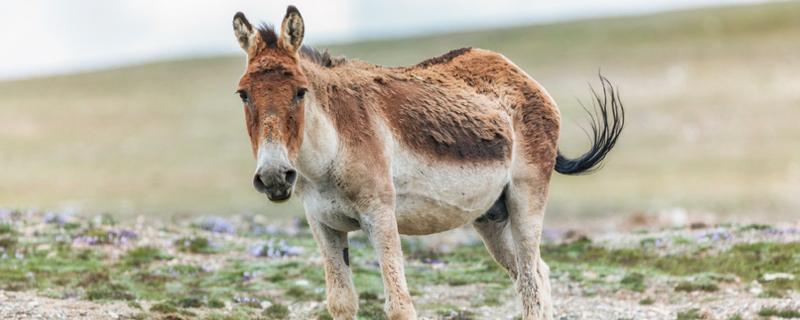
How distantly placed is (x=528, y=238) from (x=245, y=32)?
4353 millimetres

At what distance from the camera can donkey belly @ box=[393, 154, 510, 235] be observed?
442 inches

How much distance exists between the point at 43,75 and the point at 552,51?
49.9 metres

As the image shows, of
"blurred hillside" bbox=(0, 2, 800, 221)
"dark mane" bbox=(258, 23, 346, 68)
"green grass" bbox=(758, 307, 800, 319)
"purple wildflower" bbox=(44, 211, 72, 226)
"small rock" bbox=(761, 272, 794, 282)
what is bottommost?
"green grass" bbox=(758, 307, 800, 319)

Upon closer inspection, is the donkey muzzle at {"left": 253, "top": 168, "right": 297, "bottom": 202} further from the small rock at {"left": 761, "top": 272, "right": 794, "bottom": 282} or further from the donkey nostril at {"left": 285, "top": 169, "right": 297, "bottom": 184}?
the small rock at {"left": 761, "top": 272, "right": 794, "bottom": 282}

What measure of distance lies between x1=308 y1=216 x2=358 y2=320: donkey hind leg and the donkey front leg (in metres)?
0.56

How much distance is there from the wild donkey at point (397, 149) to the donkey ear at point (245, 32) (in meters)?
0.01

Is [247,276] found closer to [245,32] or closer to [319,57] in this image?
[319,57]

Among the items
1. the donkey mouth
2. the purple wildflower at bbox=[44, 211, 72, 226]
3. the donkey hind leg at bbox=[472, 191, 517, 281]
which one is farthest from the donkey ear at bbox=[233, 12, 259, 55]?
the purple wildflower at bbox=[44, 211, 72, 226]

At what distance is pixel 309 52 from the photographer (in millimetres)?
11211

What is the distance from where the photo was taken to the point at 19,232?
68.8ft

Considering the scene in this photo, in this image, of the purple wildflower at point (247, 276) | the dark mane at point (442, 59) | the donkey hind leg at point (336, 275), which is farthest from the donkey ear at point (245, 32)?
the purple wildflower at point (247, 276)

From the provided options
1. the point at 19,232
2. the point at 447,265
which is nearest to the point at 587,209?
the point at 447,265

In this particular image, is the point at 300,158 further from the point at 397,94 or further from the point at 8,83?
the point at 8,83

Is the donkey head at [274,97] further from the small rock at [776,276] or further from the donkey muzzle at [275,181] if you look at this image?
the small rock at [776,276]
